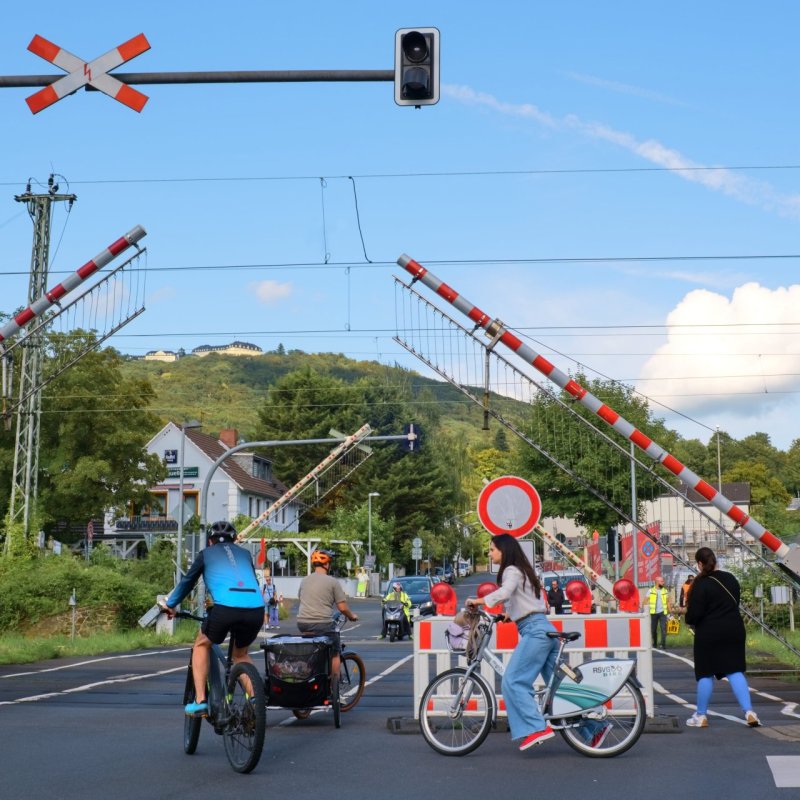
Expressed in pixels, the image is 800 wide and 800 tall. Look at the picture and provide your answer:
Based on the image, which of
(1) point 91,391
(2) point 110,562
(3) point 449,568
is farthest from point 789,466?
(2) point 110,562

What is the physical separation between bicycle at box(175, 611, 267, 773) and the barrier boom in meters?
7.62

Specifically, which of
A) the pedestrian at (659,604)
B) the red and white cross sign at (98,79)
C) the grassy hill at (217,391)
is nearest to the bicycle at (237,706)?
the red and white cross sign at (98,79)

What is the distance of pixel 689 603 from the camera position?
39.2ft

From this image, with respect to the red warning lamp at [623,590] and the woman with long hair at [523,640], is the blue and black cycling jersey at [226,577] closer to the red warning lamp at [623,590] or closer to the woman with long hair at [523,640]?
the woman with long hair at [523,640]

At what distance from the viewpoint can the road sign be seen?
1295cm

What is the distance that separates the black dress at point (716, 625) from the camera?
11617mm

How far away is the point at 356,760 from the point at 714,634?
13.0 ft

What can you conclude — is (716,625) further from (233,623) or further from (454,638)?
(233,623)

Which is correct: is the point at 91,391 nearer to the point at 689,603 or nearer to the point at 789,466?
the point at 689,603

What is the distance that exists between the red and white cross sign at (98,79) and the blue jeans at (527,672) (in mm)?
5952

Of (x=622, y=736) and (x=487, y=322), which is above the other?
(x=487, y=322)

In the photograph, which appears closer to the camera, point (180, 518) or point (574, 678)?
point (574, 678)

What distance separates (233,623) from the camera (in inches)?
358

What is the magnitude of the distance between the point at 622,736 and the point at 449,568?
131m
